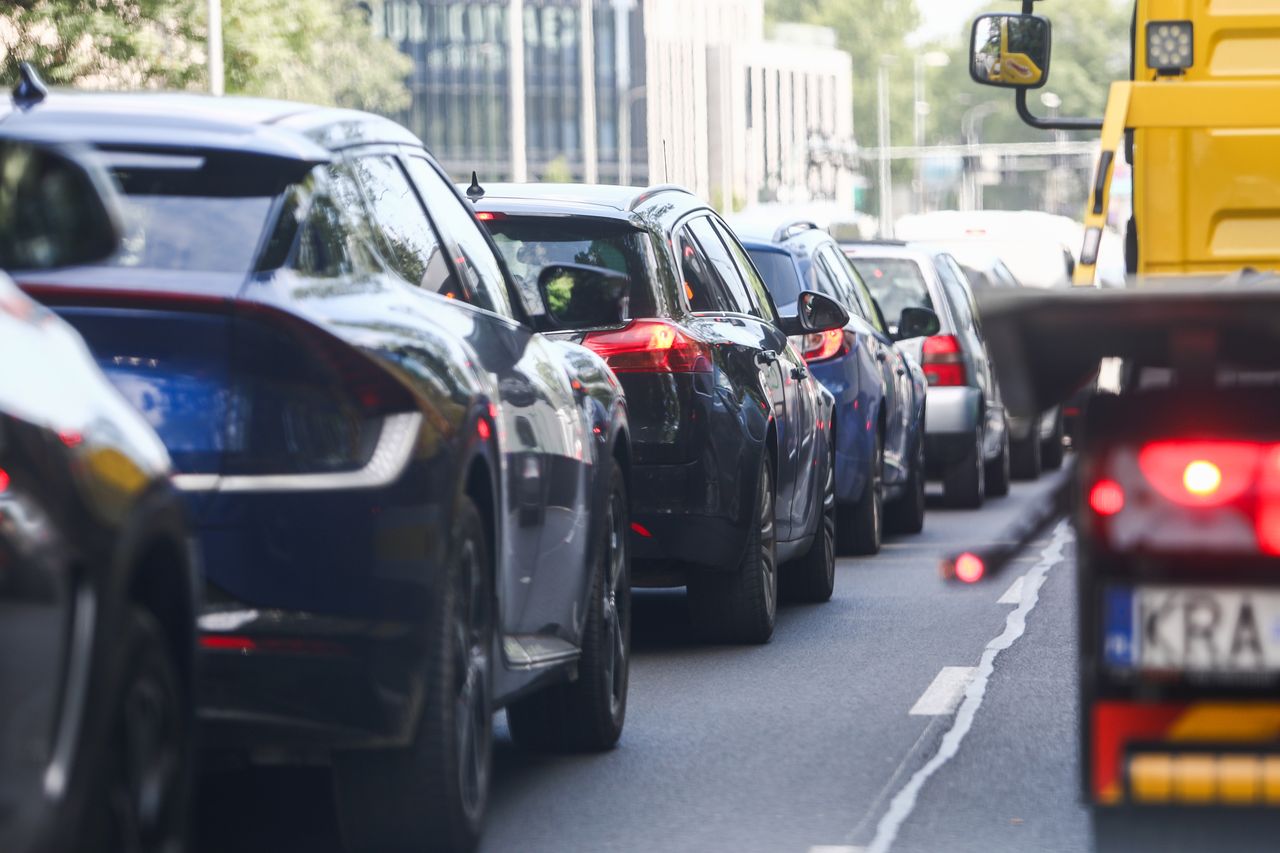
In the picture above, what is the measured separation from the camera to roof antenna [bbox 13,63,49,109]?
5859mm

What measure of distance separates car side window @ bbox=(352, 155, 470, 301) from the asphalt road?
52.9 inches

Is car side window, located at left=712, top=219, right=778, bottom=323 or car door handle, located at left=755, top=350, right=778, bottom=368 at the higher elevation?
car side window, located at left=712, top=219, right=778, bottom=323

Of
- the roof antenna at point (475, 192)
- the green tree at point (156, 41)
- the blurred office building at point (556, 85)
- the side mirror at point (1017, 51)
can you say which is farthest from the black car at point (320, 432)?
the blurred office building at point (556, 85)

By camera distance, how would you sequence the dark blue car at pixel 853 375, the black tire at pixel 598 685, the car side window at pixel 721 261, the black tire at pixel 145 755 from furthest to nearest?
the dark blue car at pixel 853 375
the car side window at pixel 721 261
the black tire at pixel 598 685
the black tire at pixel 145 755

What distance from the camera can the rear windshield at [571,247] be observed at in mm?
→ 9180

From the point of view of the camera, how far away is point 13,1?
97.6 feet

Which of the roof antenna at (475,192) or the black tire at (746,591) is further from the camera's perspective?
the black tire at (746,591)

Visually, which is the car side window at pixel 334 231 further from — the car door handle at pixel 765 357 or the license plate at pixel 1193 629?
the car door handle at pixel 765 357

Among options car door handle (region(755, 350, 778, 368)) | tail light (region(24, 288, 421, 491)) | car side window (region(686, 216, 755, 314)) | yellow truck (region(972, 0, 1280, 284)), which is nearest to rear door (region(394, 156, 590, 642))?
tail light (region(24, 288, 421, 491))

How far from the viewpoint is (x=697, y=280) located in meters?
9.96

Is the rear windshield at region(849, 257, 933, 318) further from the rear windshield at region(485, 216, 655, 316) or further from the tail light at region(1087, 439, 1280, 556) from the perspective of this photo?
the tail light at region(1087, 439, 1280, 556)

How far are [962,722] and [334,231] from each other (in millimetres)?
3244

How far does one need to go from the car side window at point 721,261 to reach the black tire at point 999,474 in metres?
8.95

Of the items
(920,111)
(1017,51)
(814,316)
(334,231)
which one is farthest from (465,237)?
(920,111)
